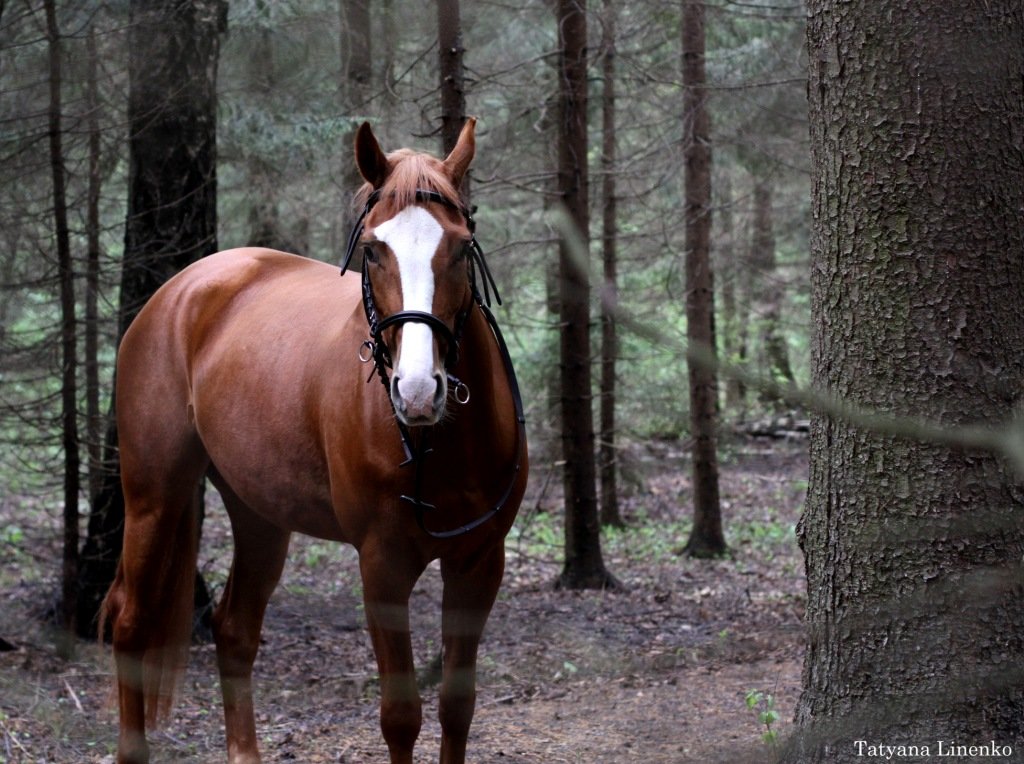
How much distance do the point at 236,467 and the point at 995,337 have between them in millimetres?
2986

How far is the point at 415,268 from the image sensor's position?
331cm

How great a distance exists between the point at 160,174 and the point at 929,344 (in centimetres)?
549

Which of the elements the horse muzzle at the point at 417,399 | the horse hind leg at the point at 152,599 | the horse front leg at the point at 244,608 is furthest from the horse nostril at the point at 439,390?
the horse hind leg at the point at 152,599

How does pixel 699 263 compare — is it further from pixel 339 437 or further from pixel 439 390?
pixel 439 390

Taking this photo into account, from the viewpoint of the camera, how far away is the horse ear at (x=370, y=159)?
356 cm

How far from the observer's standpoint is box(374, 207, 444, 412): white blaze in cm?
304

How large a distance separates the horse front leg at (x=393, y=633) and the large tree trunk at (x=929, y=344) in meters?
1.39

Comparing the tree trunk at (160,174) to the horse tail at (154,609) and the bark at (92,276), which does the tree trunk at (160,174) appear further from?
the horse tail at (154,609)

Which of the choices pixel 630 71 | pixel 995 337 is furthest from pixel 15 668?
pixel 630 71

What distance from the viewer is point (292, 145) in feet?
27.2

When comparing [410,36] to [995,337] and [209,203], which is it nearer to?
[209,203]

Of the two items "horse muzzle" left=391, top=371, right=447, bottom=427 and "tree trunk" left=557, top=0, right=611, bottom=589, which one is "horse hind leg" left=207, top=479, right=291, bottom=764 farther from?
"tree trunk" left=557, top=0, right=611, bottom=589

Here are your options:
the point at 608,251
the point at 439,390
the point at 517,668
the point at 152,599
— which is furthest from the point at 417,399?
the point at 608,251

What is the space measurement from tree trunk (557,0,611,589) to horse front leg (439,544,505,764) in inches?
164
